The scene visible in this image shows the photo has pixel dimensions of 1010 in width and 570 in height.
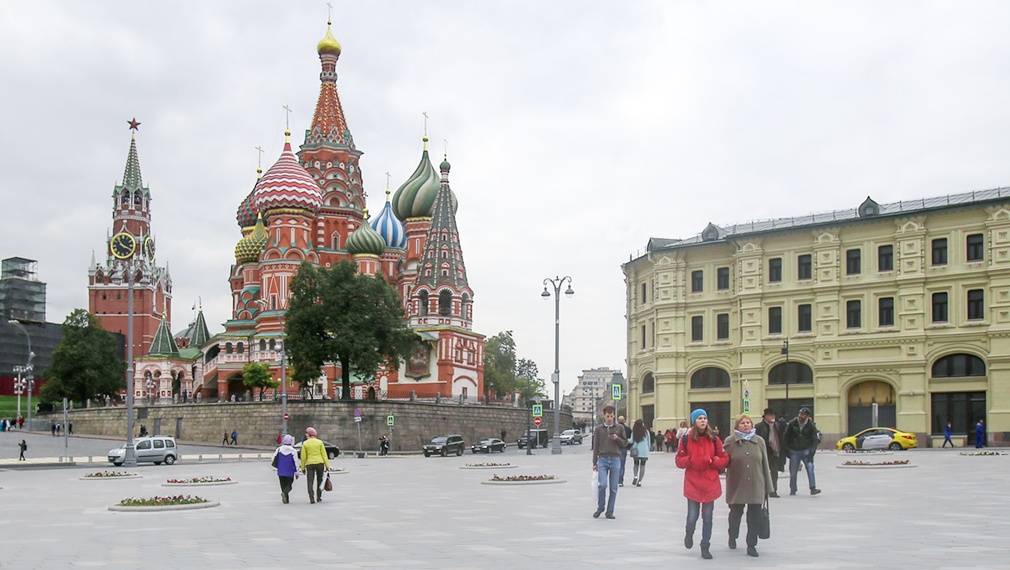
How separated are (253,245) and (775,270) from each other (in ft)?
172

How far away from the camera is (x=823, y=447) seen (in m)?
48.3

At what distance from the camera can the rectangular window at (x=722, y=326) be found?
53375mm

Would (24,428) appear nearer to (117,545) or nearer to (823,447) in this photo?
(823,447)

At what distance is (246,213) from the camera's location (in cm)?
9769

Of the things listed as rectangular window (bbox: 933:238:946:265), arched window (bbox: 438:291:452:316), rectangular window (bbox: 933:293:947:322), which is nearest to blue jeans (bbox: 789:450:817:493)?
rectangular window (bbox: 933:293:947:322)

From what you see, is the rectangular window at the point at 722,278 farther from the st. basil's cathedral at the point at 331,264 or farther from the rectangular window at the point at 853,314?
the st. basil's cathedral at the point at 331,264

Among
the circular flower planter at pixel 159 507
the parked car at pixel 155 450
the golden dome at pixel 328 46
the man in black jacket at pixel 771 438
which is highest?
the golden dome at pixel 328 46

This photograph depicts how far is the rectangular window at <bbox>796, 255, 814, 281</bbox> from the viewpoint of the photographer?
5038 cm

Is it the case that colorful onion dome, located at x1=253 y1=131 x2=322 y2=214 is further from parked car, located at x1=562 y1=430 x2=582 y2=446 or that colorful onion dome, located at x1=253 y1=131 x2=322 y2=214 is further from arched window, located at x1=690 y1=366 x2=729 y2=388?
arched window, located at x1=690 y1=366 x2=729 y2=388

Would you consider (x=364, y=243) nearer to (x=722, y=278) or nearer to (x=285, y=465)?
(x=722, y=278)

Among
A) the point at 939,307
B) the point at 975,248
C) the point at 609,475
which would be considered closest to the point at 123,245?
the point at 939,307

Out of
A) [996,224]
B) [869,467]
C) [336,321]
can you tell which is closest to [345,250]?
[336,321]

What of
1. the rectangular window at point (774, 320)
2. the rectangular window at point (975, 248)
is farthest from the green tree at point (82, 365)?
the rectangular window at point (975, 248)

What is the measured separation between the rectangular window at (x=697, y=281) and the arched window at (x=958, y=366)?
12759 mm
